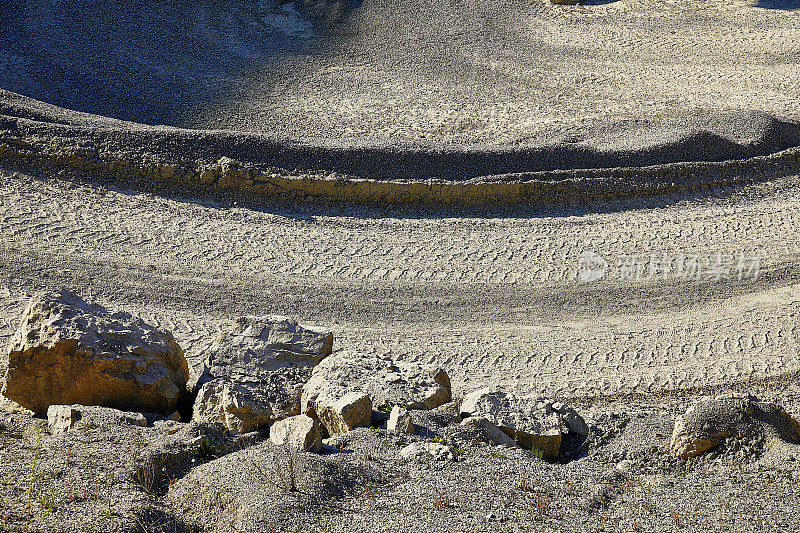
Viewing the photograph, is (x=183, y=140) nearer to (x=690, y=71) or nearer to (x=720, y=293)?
(x=720, y=293)

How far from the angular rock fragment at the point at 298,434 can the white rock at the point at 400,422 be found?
2.06 ft

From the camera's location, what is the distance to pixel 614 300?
930 centimetres

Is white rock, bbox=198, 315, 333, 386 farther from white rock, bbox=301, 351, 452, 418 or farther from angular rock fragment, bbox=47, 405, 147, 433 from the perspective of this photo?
angular rock fragment, bbox=47, 405, 147, 433

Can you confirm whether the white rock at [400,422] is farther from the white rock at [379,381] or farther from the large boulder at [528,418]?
the large boulder at [528,418]

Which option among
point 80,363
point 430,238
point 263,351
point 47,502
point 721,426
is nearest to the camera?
point 47,502

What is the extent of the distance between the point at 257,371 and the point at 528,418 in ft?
8.28

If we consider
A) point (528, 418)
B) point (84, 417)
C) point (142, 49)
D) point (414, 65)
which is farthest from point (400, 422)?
point (142, 49)

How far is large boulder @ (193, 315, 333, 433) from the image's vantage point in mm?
6164

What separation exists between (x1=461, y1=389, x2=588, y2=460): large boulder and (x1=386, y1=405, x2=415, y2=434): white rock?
0.48 meters

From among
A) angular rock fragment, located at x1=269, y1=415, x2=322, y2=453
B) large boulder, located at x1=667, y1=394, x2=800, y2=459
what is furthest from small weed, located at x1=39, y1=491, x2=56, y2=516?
large boulder, located at x1=667, y1=394, x2=800, y2=459

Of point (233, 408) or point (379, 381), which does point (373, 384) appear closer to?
point (379, 381)

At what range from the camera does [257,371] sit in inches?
263

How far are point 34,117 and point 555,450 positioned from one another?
10453 mm

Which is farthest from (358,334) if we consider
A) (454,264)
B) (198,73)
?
(198,73)
